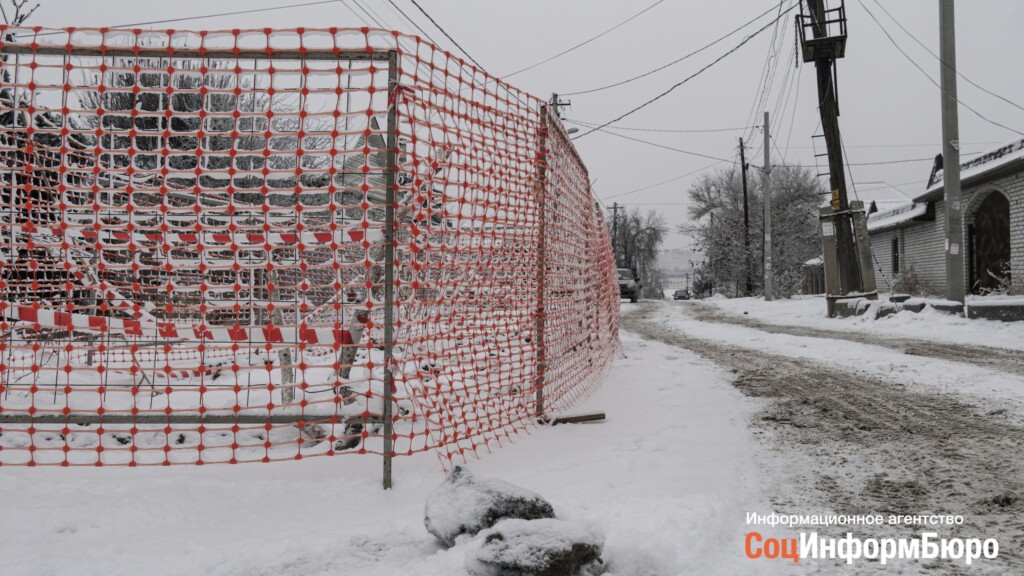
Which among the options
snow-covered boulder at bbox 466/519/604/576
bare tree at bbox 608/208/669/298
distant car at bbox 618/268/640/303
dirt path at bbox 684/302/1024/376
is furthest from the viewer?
bare tree at bbox 608/208/669/298

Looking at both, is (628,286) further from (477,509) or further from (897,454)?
(477,509)

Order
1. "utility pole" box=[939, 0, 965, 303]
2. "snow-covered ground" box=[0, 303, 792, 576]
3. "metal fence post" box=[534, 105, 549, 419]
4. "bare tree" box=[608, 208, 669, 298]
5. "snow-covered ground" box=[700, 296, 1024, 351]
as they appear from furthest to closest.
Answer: "bare tree" box=[608, 208, 669, 298] < "utility pole" box=[939, 0, 965, 303] < "snow-covered ground" box=[700, 296, 1024, 351] < "metal fence post" box=[534, 105, 549, 419] < "snow-covered ground" box=[0, 303, 792, 576]

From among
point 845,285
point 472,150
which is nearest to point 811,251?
point 845,285

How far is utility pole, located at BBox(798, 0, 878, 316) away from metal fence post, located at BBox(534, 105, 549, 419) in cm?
1176

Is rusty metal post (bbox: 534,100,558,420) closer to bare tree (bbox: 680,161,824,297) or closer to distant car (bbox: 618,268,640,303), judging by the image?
distant car (bbox: 618,268,640,303)

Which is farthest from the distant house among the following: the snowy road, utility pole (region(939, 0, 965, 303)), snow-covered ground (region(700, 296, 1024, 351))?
the snowy road

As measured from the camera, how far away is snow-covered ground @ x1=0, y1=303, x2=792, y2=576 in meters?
2.27

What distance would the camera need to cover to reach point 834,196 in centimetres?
1410

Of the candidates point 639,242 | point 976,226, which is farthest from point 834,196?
point 639,242

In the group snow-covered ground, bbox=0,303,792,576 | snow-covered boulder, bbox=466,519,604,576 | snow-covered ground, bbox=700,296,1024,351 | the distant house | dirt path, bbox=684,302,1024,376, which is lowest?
snow-covered ground, bbox=0,303,792,576

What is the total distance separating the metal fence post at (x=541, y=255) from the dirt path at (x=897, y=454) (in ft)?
5.28

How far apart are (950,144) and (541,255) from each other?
11.4m

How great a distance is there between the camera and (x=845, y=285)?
1412cm

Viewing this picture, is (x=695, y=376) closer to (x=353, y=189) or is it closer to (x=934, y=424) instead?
(x=934, y=424)
